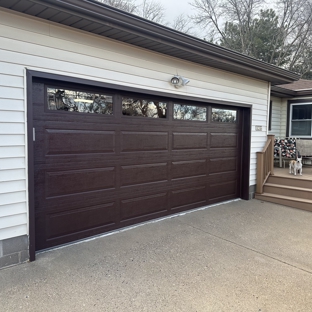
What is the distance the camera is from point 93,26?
3129mm

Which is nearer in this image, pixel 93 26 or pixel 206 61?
pixel 93 26

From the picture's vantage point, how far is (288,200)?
5.40 m

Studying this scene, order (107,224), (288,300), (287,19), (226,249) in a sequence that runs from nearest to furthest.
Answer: (288,300) → (226,249) → (107,224) → (287,19)

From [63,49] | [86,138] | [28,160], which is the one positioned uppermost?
[63,49]

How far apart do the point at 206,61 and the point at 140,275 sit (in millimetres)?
3554

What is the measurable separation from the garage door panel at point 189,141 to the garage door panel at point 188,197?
808mm

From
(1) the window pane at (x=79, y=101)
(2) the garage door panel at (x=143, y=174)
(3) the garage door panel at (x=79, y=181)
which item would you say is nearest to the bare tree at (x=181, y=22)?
(2) the garage door panel at (x=143, y=174)

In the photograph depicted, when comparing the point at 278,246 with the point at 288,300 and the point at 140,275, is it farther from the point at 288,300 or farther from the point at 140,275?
the point at 140,275

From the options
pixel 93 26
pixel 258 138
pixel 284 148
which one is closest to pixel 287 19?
pixel 284 148

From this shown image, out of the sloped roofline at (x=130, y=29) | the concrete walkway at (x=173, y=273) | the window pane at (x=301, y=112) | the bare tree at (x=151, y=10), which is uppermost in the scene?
the bare tree at (x=151, y=10)

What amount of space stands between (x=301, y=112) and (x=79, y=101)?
25.0 feet

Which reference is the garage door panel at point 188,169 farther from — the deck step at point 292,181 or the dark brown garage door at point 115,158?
the deck step at point 292,181

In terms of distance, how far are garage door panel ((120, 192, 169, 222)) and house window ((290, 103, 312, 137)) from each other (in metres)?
6.13

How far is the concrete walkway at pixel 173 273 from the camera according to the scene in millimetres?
2275
